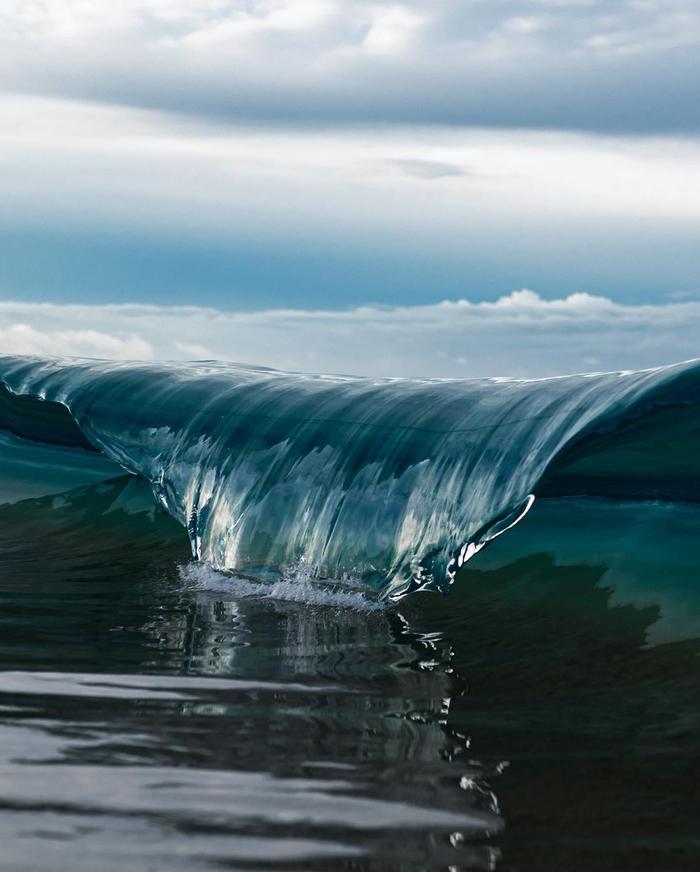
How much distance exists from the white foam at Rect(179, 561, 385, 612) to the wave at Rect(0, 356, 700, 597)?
8cm

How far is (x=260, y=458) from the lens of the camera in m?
6.46

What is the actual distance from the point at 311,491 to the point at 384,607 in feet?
3.43

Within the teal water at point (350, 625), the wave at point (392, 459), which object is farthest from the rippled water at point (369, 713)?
the wave at point (392, 459)

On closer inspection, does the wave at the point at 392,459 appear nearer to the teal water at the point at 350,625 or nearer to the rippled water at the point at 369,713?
the teal water at the point at 350,625

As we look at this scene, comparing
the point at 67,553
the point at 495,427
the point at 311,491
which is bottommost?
the point at 67,553

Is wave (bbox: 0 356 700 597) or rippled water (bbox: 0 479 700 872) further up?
wave (bbox: 0 356 700 597)

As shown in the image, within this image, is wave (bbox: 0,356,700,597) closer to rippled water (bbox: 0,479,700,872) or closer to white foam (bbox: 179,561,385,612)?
white foam (bbox: 179,561,385,612)

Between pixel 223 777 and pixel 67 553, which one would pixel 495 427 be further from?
pixel 223 777

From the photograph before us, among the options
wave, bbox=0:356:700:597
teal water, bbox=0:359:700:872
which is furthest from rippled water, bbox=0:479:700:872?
wave, bbox=0:356:700:597

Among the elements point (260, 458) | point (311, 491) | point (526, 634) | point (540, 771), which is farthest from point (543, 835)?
point (260, 458)

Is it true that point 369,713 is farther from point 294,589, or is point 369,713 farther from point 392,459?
point 392,459

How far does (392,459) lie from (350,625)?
136cm

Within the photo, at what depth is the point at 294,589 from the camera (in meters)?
5.46

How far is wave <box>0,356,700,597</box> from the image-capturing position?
5.25 m
